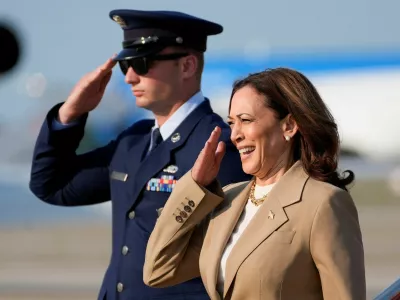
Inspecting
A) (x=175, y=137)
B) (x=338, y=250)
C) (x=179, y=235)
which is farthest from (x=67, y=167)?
(x=338, y=250)

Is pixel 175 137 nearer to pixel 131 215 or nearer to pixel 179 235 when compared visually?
pixel 131 215

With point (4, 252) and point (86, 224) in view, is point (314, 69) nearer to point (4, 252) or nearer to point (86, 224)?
point (86, 224)

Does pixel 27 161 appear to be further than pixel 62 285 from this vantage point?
Yes

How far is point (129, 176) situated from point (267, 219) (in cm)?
145

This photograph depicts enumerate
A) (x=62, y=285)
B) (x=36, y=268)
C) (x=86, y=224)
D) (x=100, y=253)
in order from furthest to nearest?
(x=86, y=224)
(x=100, y=253)
(x=36, y=268)
(x=62, y=285)

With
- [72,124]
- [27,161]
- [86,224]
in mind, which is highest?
[72,124]

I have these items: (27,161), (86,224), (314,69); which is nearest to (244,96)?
(86,224)

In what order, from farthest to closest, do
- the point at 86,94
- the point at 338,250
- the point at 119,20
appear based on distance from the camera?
the point at 119,20, the point at 86,94, the point at 338,250

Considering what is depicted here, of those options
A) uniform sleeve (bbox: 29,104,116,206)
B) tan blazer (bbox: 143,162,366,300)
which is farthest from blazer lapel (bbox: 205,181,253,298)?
uniform sleeve (bbox: 29,104,116,206)

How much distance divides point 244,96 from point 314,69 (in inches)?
1701

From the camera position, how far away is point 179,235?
362 centimetres

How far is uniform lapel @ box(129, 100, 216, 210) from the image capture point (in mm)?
4730

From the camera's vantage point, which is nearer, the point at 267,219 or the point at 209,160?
the point at 267,219

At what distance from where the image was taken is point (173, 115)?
15.8 feet
